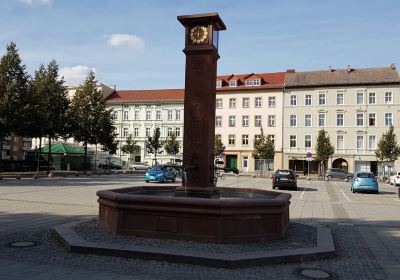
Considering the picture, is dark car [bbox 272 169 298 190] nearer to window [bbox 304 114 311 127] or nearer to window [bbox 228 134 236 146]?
window [bbox 304 114 311 127]

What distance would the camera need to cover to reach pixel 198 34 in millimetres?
10438

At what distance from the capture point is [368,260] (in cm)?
777

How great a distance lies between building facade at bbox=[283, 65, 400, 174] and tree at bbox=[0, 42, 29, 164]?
40.2m

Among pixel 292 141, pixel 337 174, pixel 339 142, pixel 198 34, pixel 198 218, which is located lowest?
pixel 337 174

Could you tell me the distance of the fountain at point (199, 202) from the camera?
8.10 metres

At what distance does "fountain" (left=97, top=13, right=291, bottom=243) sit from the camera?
8.10 m

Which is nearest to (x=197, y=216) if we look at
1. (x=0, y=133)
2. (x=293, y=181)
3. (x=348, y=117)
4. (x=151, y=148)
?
(x=293, y=181)

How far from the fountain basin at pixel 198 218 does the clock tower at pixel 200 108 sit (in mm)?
1662

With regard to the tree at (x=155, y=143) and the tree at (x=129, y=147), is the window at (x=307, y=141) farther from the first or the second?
the tree at (x=129, y=147)

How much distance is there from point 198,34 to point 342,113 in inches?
2117

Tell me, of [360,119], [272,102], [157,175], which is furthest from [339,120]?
[157,175]

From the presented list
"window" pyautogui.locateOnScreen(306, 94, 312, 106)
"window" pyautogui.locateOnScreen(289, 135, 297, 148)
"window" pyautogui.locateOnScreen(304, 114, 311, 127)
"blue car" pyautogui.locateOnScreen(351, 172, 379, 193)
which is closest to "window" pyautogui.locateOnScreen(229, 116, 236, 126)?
"window" pyautogui.locateOnScreen(289, 135, 297, 148)

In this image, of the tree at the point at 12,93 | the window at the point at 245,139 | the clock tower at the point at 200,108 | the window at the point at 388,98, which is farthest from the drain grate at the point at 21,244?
the window at the point at 245,139

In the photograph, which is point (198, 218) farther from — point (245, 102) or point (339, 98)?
point (245, 102)
